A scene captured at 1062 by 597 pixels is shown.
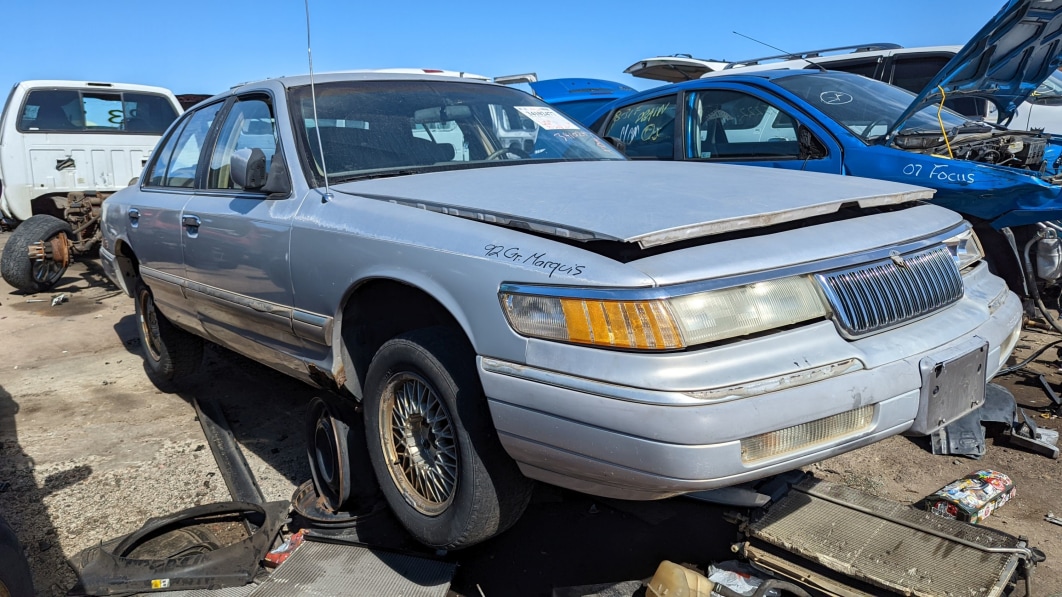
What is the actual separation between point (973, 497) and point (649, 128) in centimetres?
350

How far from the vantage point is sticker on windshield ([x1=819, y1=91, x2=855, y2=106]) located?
191 inches

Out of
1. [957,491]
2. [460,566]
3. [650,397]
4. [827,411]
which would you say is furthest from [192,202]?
[957,491]

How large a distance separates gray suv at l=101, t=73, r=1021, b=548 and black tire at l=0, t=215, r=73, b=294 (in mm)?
5380

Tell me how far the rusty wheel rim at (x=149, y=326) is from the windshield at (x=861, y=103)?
4.16 meters

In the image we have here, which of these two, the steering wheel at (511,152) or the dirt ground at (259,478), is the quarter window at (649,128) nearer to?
the steering wheel at (511,152)

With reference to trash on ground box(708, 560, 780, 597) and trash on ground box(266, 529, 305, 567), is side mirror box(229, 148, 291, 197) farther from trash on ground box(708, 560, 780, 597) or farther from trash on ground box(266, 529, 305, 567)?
trash on ground box(708, 560, 780, 597)

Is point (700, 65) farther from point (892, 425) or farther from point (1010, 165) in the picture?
point (892, 425)

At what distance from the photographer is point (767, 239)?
216 cm

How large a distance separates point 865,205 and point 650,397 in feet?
3.63

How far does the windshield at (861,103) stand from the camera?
15.3 feet

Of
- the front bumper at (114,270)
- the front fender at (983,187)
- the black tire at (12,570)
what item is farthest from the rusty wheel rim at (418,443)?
the front bumper at (114,270)

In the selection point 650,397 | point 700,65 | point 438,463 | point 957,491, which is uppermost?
point 700,65

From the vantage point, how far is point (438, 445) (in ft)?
8.09

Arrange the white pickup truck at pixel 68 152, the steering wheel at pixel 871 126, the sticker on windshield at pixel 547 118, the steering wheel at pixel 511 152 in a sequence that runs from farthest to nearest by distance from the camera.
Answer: the white pickup truck at pixel 68 152 → the steering wheel at pixel 871 126 → the sticker on windshield at pixel 547 118 → the steering wheel at pixel 511 152
